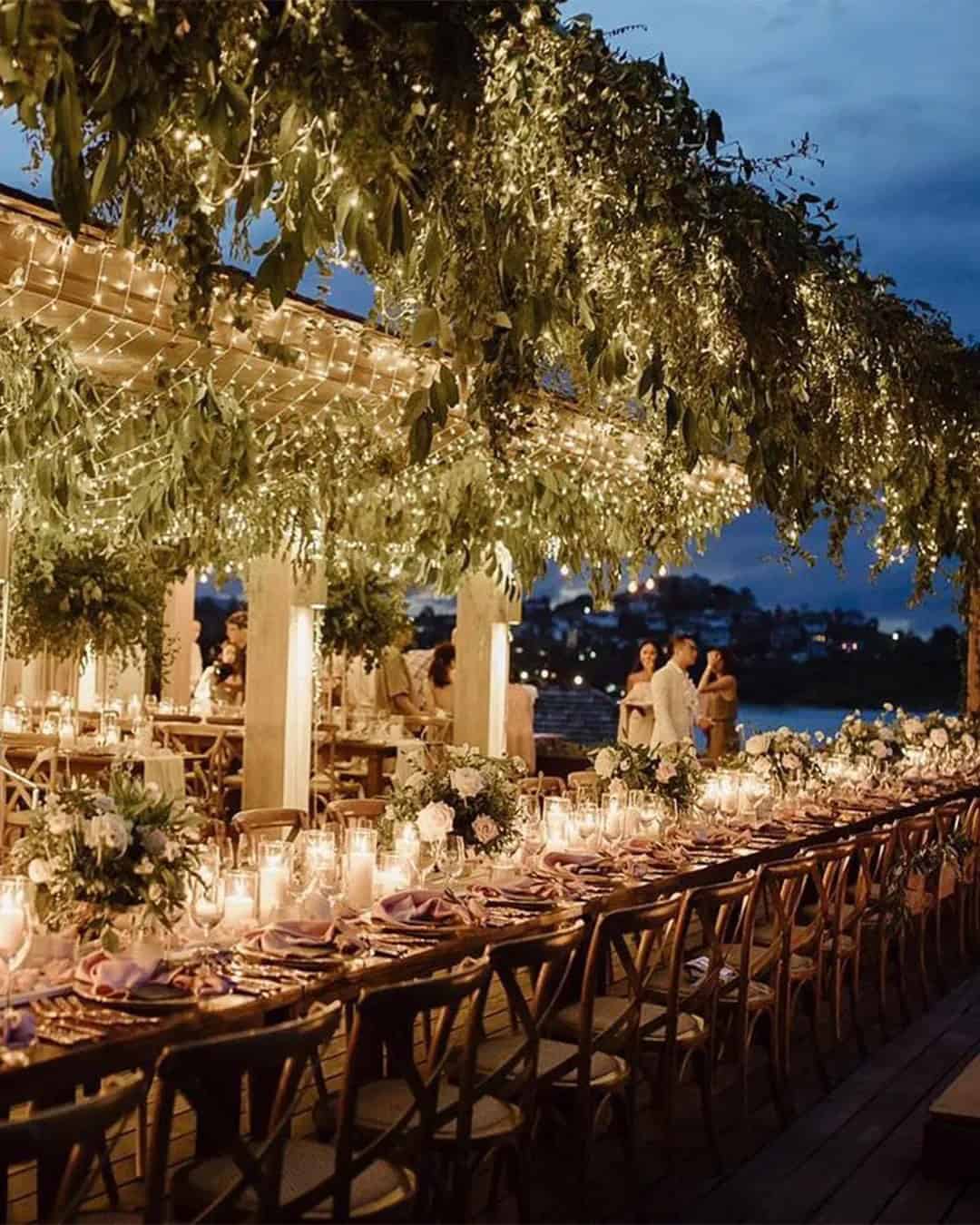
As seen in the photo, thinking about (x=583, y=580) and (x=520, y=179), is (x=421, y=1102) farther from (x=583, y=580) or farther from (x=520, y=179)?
(x=583, y=580)

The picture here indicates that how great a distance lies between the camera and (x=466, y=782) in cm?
512

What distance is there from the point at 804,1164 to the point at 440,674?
8.93m

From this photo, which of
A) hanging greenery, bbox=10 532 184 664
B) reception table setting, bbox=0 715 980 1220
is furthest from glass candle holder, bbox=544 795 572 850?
hanging greenery, bbox=10 532 184 664

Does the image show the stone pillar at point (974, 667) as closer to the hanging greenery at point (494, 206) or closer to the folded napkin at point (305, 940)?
the hanging greenery at point (494, 206)

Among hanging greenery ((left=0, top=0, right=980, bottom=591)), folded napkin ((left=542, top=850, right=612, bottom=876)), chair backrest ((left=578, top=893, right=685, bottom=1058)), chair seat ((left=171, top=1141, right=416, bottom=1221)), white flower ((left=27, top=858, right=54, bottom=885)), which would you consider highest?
hanging greenery ((left=0, top=0, right=980, bottom=591))

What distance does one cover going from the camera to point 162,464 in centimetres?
673

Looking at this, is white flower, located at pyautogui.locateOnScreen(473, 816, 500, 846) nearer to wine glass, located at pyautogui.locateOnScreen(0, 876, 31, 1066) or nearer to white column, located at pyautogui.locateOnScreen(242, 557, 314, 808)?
wine glass, located at pyautogui.locateOnScreen(0, 876, 31, 1066)

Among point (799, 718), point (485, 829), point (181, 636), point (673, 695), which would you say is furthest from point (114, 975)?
point (181, 636)

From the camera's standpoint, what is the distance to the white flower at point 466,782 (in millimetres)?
5113

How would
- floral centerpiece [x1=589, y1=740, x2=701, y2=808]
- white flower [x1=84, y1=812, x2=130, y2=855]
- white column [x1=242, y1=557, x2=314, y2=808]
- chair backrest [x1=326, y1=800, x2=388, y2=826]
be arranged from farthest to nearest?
white column [x1=242, y1=557, x2=314, y2=808] → chair backrest [x1=326, y1=800, x2=388, y2=826] → floral centerpiece [x1=589, y1=740, x2=701, y2=808] → white flower [x1=84, y1=812, x2=130, y2=855]

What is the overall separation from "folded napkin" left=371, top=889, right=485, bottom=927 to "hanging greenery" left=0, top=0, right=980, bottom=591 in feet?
3.87

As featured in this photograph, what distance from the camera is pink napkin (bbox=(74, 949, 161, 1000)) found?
330 cm

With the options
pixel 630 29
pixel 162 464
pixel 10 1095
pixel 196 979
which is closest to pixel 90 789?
pixel 196 979

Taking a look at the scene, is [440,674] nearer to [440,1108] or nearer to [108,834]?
[440,1108]
